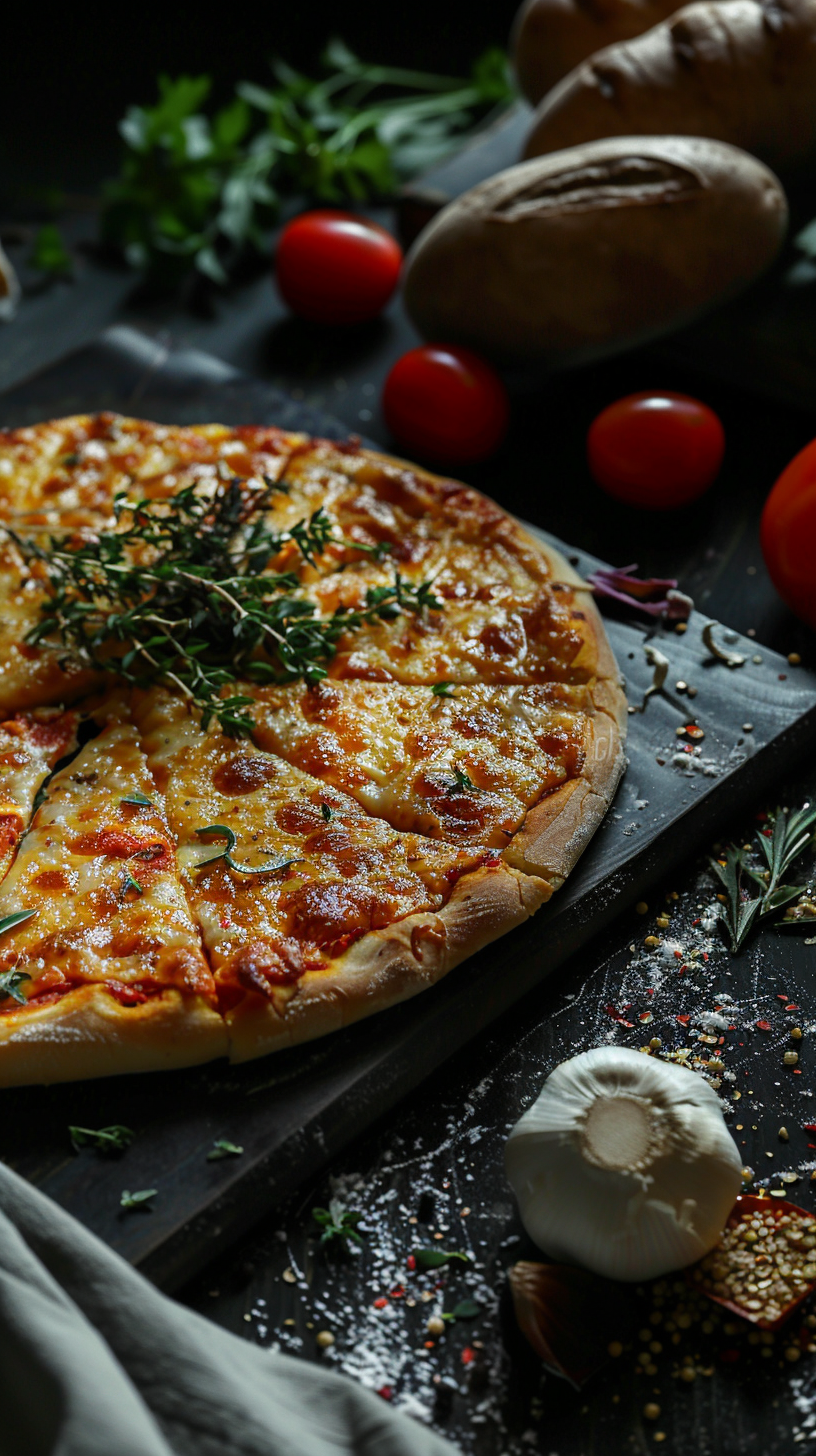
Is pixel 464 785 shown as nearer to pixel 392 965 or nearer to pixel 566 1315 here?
pixel 392 965

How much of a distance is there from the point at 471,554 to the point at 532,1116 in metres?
1.66

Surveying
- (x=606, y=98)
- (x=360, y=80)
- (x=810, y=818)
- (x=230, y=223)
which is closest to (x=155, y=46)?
(x=360, y=80)

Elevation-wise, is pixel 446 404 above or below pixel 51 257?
below

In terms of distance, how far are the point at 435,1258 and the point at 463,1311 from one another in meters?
0.10

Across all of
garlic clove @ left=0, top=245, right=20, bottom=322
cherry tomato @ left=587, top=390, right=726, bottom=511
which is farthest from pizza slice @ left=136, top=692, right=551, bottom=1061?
garlic clove @ left=0, top=245, right=20, bottom=322

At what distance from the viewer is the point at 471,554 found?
3412 mm

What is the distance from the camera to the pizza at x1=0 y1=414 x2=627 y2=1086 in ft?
8.02

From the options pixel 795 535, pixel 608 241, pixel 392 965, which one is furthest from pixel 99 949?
pixel 608 241

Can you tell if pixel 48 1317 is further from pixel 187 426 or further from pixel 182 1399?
pixel 187 426

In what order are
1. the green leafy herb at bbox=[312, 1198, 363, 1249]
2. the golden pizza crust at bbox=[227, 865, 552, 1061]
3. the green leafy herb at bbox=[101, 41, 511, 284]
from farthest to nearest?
the green leafy herb at bbox=[101, 41, 511, 284], the golden pizza crust at bbox=[227, 865, 552, 1061], the green leafy herb at bbox=[312, 1198, 363, 1249]

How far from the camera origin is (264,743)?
116 inches

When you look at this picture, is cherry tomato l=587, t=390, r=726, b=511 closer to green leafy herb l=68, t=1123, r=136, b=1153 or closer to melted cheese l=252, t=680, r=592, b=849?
melted cheese l=252, t=680, r=592, b=849

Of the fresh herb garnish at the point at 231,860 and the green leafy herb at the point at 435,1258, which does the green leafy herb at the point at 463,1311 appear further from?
the fresh herb garnish at the point at 231,860

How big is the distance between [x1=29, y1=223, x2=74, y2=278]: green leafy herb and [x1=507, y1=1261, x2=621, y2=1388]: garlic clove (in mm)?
4391
